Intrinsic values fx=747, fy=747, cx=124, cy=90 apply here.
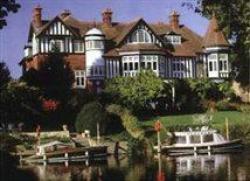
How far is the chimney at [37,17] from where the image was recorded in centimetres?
9307

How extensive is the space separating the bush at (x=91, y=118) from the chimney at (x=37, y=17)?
27.9m

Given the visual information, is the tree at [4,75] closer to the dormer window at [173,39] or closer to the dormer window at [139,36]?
the dormer window at [139,36]

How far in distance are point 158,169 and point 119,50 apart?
4412 centimetres

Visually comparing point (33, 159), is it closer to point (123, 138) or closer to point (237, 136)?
point (123, 138)

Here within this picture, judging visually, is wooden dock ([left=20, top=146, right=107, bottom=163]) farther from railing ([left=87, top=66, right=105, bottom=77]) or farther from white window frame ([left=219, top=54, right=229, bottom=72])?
white window frame ([left=219, top=54, right=229, bottom=72])

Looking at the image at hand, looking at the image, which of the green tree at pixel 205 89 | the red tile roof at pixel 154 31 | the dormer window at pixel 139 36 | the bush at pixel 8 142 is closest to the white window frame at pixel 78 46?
the red tile roof at pixel 154 31

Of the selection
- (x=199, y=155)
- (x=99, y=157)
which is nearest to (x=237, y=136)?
(x=199, y=155)

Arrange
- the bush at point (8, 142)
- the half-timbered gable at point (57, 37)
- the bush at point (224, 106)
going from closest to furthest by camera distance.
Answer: the bush at point (8, 142), the bush at point (224, 106), the half-timbered gable at point (57, 37)

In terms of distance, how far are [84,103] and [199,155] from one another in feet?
61.5

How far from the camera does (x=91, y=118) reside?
2625 inches

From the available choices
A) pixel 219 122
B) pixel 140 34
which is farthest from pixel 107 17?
pixel 219 122

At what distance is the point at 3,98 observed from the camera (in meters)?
66.1

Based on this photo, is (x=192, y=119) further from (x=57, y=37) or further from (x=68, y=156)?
(x=57, y=37)

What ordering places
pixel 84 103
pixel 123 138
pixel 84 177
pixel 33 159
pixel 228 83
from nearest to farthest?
pixel 84 177 < pixel 33 159 < pixel 123 138 < pixel 84 103 < pixel 228 83
